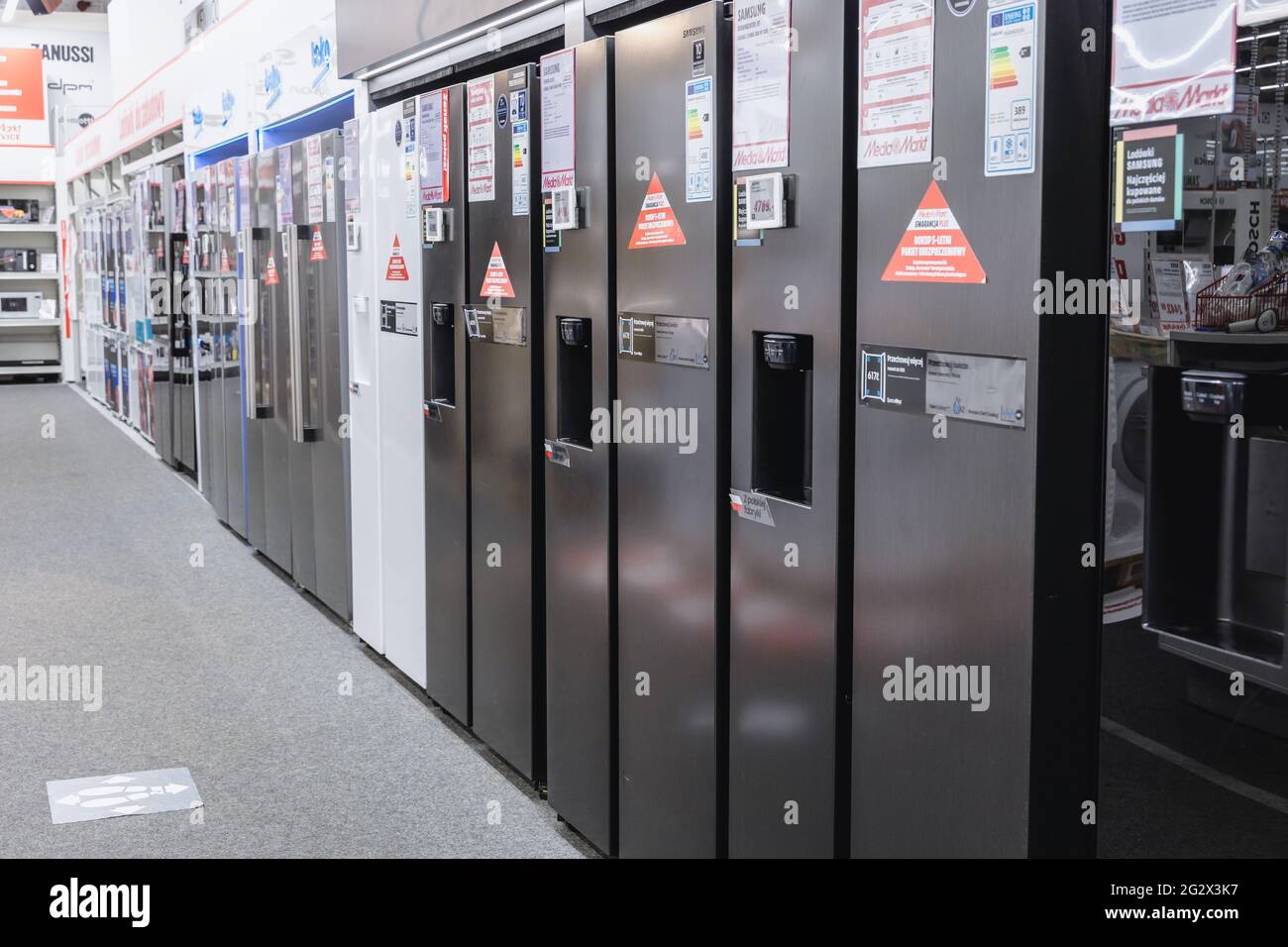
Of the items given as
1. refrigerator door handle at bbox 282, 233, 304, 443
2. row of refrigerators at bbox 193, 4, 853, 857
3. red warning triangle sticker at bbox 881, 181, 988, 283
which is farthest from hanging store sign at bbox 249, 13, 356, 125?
red warning triangle sticker at bbox 881, 181, 988, 283

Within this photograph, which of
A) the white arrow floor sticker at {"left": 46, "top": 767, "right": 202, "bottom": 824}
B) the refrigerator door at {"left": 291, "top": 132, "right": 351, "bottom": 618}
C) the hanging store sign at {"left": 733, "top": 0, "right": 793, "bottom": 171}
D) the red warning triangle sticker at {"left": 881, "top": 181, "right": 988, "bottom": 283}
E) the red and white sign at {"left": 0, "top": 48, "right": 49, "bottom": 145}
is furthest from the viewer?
the red and white sign at {"left": 0, "top": 48, "right": 49, "bottom": 145}

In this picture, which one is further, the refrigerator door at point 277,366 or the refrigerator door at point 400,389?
the refrigerator door at point 277,366

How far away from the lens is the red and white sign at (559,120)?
9.71 ft

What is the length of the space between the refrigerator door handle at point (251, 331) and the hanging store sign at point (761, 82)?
4.19 meters

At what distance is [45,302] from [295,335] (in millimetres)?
11946

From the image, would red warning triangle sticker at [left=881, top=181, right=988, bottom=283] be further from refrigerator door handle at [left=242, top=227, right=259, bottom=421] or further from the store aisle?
refrigerator door handle at [left=242, top=227, right=259, bottom=421]

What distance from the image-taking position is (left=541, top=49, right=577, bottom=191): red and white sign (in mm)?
2959

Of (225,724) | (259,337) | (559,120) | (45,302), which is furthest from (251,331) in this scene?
(45,302)

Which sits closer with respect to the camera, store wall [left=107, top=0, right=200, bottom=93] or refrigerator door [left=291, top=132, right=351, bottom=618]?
refrigerator door [left=291, top=132, right=351, bottom=618]

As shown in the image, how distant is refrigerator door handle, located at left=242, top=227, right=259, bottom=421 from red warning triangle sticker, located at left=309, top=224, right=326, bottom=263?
1.01m

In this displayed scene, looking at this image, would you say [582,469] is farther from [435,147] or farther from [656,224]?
[435,147]

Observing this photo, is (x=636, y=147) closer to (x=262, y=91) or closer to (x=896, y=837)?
(x=896, y=837)

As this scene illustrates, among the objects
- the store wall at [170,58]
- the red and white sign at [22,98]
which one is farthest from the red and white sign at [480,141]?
the red and white sign at [22,98]

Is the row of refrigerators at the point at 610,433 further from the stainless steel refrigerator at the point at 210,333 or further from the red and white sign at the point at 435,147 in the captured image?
the stainless steel refrigerator at the point at 210,333
